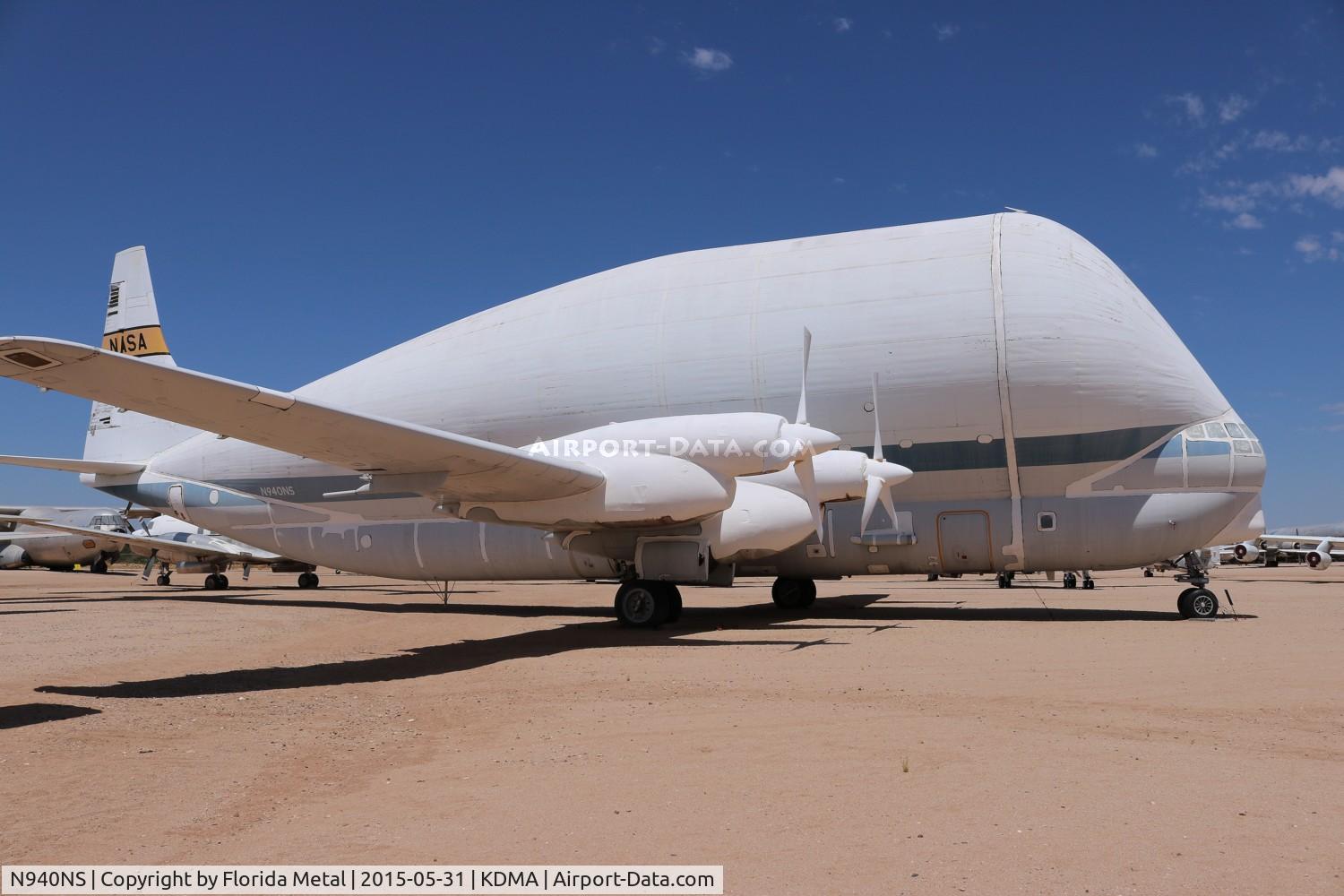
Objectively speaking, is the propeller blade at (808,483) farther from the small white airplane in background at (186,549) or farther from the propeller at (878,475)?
the small white airplane in background at (186,549)

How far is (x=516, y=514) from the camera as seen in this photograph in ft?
44.3

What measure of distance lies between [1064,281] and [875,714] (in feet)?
38.0

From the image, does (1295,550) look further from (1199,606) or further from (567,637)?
(567,637)

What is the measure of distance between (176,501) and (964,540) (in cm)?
1865

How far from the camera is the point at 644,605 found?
48.0ft

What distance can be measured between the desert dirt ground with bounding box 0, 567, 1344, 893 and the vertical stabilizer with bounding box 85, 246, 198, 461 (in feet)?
38.3

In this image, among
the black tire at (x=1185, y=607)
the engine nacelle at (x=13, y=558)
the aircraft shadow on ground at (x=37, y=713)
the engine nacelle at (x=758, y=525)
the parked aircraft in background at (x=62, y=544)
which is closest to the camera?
the aircraft shadow on ground at (x=37, y=713)

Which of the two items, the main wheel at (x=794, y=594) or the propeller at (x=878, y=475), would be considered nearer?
the propeller at (x=878, y=475)

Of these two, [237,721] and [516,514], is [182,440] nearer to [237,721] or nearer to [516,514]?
[516,514]

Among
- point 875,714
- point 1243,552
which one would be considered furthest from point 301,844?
point 1243,552

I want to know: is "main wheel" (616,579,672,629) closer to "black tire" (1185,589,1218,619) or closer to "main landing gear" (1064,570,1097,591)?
"black tire" (1185,589,1218,619)

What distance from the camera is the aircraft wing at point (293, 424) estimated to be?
326 inches

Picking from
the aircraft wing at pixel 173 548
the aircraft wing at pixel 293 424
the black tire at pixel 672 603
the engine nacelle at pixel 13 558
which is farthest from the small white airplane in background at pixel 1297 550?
the engine nacelle at pixel 13 558

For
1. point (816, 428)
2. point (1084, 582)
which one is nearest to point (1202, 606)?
point (816, 428)
